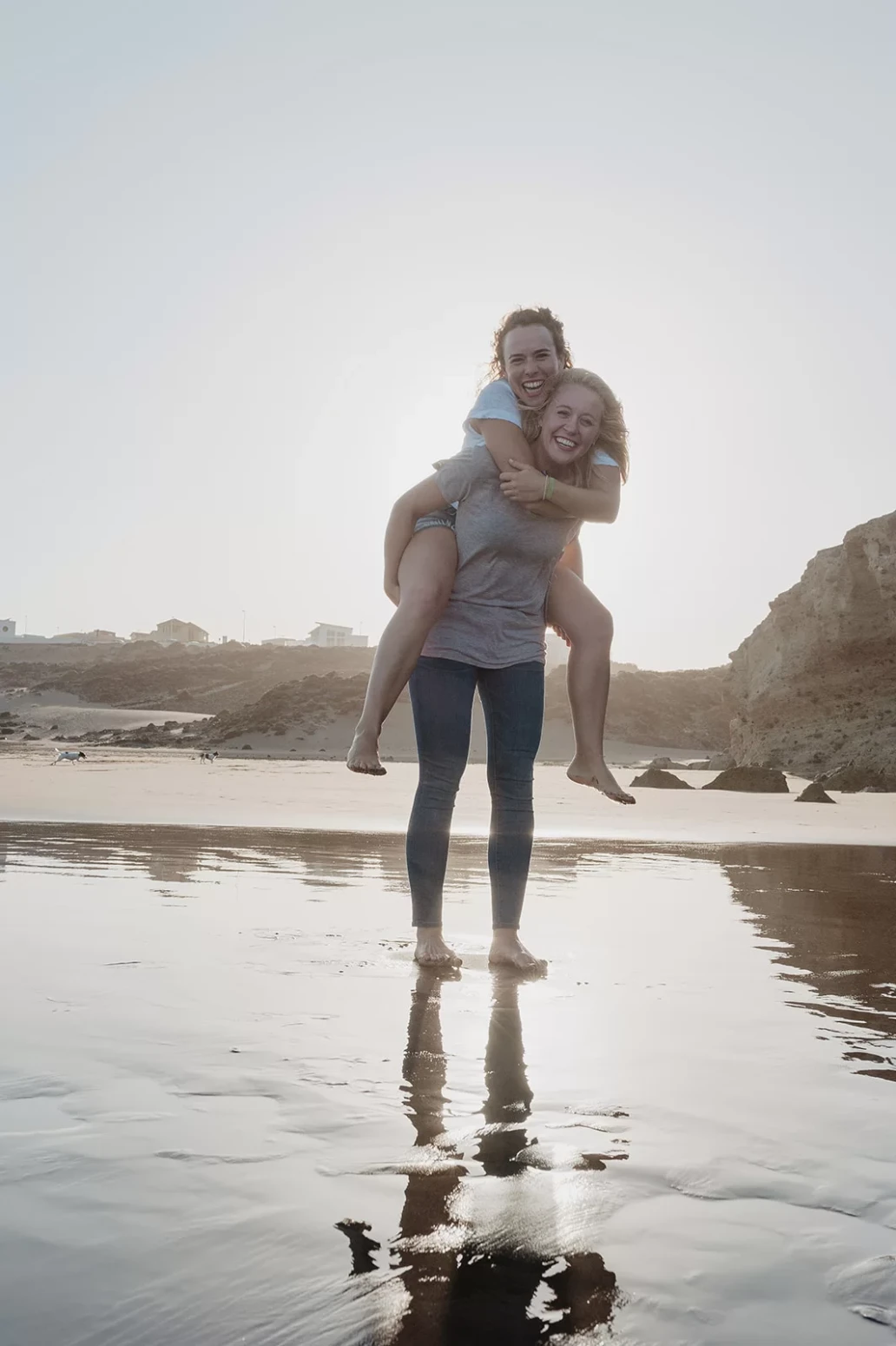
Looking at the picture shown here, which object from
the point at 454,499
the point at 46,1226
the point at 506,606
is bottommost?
the point at 46,1226

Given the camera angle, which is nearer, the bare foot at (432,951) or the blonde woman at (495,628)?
the bare foot at (432,951)

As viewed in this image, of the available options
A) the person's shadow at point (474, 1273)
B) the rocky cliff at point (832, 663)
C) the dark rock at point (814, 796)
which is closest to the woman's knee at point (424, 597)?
the person's shadow at point (474, 1273)

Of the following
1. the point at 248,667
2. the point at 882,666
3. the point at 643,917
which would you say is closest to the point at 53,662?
the point at 248,667

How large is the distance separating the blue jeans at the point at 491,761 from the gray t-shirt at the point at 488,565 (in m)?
0.06

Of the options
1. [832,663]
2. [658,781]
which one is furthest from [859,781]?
[832,663]

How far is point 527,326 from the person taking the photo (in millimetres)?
3289

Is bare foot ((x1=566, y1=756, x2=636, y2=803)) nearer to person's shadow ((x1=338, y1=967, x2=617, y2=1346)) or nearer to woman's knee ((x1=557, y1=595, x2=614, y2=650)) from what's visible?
woman's knee ((x1=557, y1=595, x2=614, y2=650))

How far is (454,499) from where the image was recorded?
3279 millimetres

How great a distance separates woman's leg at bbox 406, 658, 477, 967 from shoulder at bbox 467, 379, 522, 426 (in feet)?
2.18

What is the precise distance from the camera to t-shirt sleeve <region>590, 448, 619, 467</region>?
10.9 ft

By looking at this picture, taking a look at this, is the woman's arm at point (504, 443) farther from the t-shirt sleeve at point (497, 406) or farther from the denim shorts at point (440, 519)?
the denim shorts at point (440, 519)

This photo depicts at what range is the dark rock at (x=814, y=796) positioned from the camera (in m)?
11.2

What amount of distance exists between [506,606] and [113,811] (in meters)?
5.47

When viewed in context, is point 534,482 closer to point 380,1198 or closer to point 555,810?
point 380,1198
